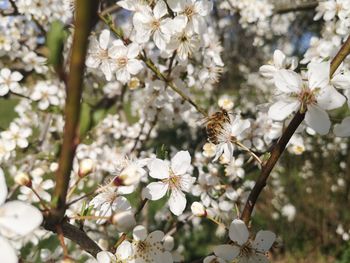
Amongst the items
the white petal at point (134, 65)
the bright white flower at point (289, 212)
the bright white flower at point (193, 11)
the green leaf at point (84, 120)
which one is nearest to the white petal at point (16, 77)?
the white petal at point (134, 65)

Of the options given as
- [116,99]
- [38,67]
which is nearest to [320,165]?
[116,99]

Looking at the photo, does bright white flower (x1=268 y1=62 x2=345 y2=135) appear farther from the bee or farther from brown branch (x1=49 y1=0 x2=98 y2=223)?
brown branch (x1=49 y1=0 x2=98 y2=223)

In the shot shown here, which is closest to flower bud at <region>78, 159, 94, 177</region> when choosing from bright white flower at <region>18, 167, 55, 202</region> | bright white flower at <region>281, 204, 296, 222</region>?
bright white flower at <region>18, 167, 55, 202</region>

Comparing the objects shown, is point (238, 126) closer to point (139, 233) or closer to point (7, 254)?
point (139, 233)

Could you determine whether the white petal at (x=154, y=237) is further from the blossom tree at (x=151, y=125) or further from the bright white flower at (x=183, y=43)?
the bright white flower at (x=183, y=43)

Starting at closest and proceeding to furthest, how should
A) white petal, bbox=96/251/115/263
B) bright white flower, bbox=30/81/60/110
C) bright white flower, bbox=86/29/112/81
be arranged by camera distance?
1. white petal, bbox=96/251/115/263
2. bright white flower, bbox=86/29/112/81
3. bright white flower, bbox=30/81/60/110

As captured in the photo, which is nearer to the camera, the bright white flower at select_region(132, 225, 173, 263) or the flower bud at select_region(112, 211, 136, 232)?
the flower bud at select_region(112, 211, 136, 232)
